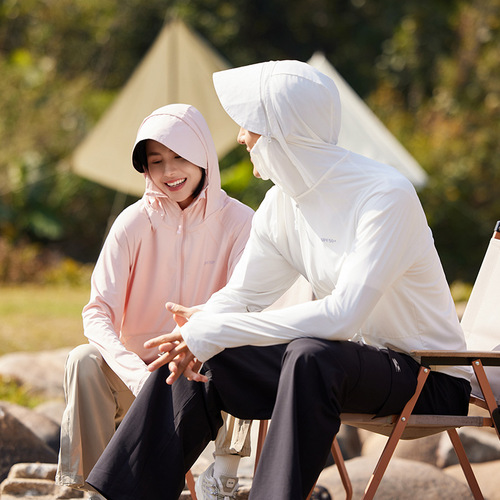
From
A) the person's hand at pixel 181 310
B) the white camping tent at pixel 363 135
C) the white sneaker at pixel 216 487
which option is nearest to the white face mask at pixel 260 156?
the person's hand at pixel 181 310

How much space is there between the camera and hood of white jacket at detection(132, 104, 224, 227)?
3.46 meters

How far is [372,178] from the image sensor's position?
8.93 ft

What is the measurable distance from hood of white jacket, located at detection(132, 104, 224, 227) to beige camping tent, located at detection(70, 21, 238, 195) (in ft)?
21.5

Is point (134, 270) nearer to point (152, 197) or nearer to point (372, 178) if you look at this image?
point (152, 197)

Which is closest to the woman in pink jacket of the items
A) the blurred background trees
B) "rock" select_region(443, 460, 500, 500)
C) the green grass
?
"rock" select_region(443, 460, 500, 500)

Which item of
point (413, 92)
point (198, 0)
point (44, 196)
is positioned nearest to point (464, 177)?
point (413, 92)

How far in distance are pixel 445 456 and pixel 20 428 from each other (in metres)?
2.02

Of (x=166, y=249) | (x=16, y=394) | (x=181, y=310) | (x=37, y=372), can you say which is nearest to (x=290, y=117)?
(x=181, y=310)

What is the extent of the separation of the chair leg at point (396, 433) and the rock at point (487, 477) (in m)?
1.22

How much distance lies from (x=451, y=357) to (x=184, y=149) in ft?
4.35

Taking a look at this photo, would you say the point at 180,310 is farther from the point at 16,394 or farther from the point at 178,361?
the point at 16,394

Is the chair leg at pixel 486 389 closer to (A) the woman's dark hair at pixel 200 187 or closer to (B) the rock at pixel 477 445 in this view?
(A) the woman's dark hair at pixel 200 187

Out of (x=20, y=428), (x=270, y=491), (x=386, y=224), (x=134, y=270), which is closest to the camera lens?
(x=270, y=491)

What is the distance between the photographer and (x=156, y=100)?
1052 cm
